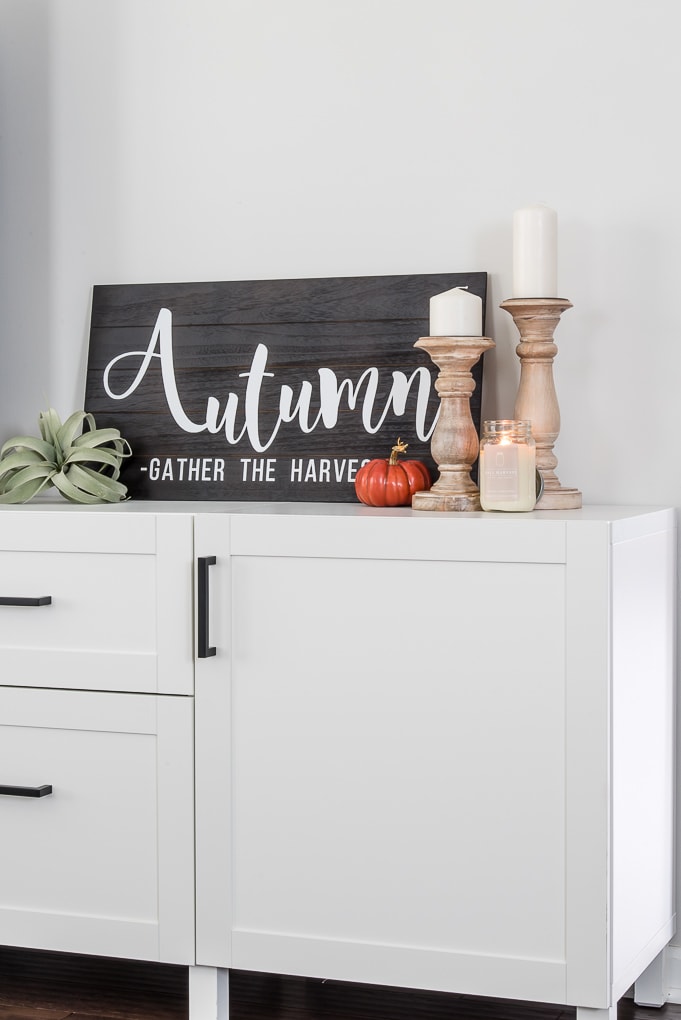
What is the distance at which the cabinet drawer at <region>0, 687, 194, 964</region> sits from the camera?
1.61 metres

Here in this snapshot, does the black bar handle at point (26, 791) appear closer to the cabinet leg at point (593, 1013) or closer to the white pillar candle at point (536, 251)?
the cabinet leg at point (593, 1013)

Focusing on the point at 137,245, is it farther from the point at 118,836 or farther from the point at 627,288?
the point at 118,836

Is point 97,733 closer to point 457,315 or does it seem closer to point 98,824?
point 98,824

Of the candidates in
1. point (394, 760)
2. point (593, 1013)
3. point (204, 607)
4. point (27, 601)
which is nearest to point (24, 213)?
point (27, 601)

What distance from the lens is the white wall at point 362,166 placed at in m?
1.82

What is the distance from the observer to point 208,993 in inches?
64.3

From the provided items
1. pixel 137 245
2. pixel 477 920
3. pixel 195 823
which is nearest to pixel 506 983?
pixel 477 920

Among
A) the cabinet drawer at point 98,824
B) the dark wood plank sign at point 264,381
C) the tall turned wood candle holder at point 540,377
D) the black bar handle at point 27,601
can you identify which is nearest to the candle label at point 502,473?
the tall turned wood candle holder at point 540,377

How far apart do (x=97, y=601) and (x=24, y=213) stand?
0.84 metres

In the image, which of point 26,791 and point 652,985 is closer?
point 26,791

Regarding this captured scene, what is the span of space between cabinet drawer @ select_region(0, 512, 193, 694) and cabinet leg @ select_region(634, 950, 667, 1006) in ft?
2.67

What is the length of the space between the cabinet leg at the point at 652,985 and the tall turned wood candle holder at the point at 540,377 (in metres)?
0.69

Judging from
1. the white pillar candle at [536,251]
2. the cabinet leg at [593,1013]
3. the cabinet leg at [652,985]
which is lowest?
the cabinet leg at [652,985]

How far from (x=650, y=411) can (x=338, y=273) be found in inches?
21.4
